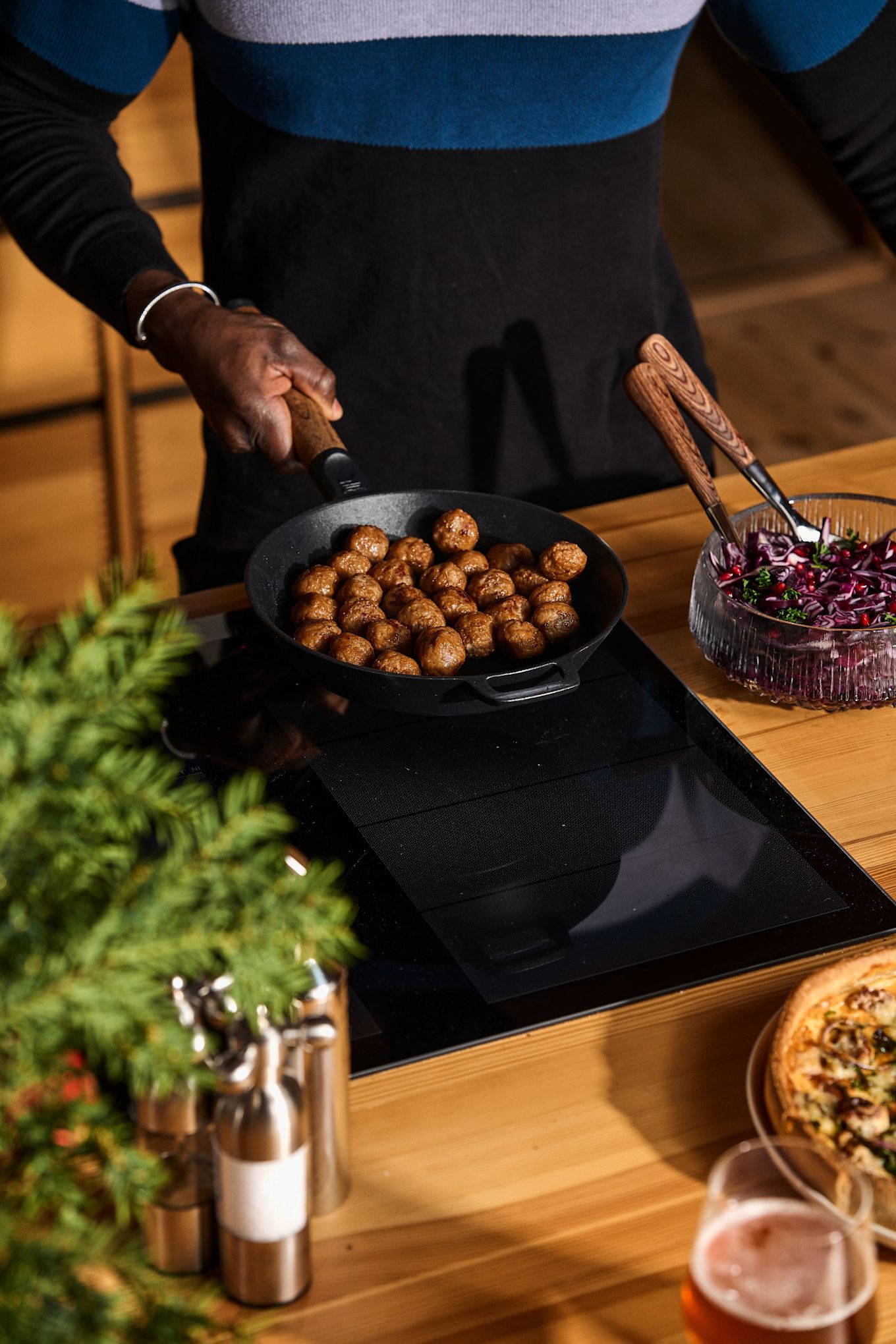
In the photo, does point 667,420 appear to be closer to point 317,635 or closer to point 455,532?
point 455,532

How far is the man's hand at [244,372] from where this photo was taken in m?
1.27

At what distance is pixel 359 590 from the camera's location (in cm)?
115

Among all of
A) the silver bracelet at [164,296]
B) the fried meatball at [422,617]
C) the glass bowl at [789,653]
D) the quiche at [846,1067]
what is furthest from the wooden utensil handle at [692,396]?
the quiche at [846,1067]

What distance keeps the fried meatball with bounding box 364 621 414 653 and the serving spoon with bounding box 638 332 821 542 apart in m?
0.35

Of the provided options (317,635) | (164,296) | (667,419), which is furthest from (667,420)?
(164,296)

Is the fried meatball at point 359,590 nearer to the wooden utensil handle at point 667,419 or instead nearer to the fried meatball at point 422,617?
the fried meatball at point 422,617

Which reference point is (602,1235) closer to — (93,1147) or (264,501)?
(93,1147)

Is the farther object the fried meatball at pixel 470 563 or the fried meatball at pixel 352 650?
the fried meatball at pixel 470 563

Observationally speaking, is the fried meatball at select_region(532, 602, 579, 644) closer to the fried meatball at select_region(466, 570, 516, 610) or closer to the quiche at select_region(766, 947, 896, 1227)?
the fried meatball at select_region(466, 570, 516, 610)

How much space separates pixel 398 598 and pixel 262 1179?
23.8 inches

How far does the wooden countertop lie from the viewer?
702 mm

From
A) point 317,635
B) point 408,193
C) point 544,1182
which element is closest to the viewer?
point 544,1182

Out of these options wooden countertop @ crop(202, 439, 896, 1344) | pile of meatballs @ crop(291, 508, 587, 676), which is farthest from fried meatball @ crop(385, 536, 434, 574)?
wooden countertop @ crop(202, 439, 896, 1344)

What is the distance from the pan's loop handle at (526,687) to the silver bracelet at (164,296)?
56 centimetres
